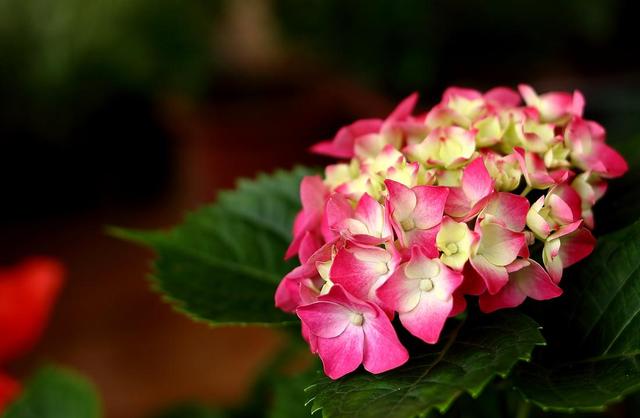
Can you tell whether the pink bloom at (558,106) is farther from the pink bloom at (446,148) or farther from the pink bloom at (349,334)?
the pink bloom at (349,334)

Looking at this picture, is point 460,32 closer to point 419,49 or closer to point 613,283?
point 419,49

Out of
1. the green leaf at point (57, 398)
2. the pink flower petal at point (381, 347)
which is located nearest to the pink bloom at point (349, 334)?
the pink flower petal at point (381, 347)

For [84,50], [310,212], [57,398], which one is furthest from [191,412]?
[84,50]

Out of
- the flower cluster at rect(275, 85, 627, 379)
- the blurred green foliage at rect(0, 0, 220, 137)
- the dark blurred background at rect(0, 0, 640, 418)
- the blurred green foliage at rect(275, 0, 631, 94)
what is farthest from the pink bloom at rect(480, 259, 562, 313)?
the blurred green foliage at rect(0, 0, 220, 137)

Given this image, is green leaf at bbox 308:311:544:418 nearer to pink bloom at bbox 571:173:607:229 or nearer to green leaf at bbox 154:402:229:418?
pink bloom at bbox 571:173:607:229

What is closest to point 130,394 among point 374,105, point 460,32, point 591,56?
point 374,105
